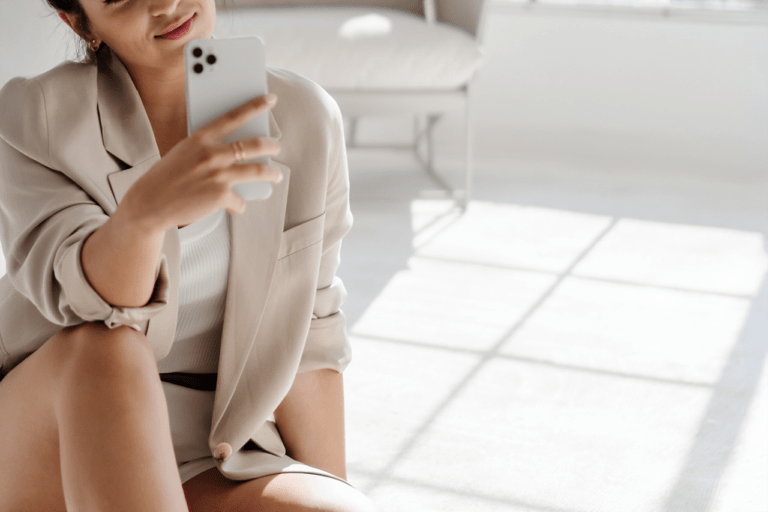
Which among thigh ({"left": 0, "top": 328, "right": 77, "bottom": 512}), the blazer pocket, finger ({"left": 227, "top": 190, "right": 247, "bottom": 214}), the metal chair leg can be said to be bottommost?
the metal chair leg

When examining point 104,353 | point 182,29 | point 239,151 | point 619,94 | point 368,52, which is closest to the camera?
point 239,151

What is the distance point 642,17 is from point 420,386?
7.56 feet

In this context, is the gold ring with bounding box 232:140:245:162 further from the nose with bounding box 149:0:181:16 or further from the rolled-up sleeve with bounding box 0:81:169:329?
the nose with bounding box 149:0:181:16

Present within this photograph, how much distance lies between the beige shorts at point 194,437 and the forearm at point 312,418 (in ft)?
0.16

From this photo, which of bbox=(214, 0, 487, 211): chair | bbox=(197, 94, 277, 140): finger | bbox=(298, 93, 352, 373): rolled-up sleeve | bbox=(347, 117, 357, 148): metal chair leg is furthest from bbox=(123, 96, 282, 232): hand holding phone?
bbox=(347, 117, 357, 148): metal chair leg

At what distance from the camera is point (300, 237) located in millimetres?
856

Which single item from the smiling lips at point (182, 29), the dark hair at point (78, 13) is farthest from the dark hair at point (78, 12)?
the smiling lips at point (182, 29)

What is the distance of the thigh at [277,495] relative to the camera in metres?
0.79

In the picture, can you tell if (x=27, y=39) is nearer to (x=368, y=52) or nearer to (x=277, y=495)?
(x=277, y=495)

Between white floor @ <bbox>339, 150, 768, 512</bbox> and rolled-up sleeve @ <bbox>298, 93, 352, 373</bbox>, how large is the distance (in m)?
0.39

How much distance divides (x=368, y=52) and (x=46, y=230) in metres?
1.85

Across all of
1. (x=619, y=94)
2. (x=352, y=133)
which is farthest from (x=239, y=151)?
(x=619, y=94)

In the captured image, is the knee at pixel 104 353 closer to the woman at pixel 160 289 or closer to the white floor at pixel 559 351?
the woman at pixel 160 289

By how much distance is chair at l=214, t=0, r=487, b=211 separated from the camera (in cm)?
247
